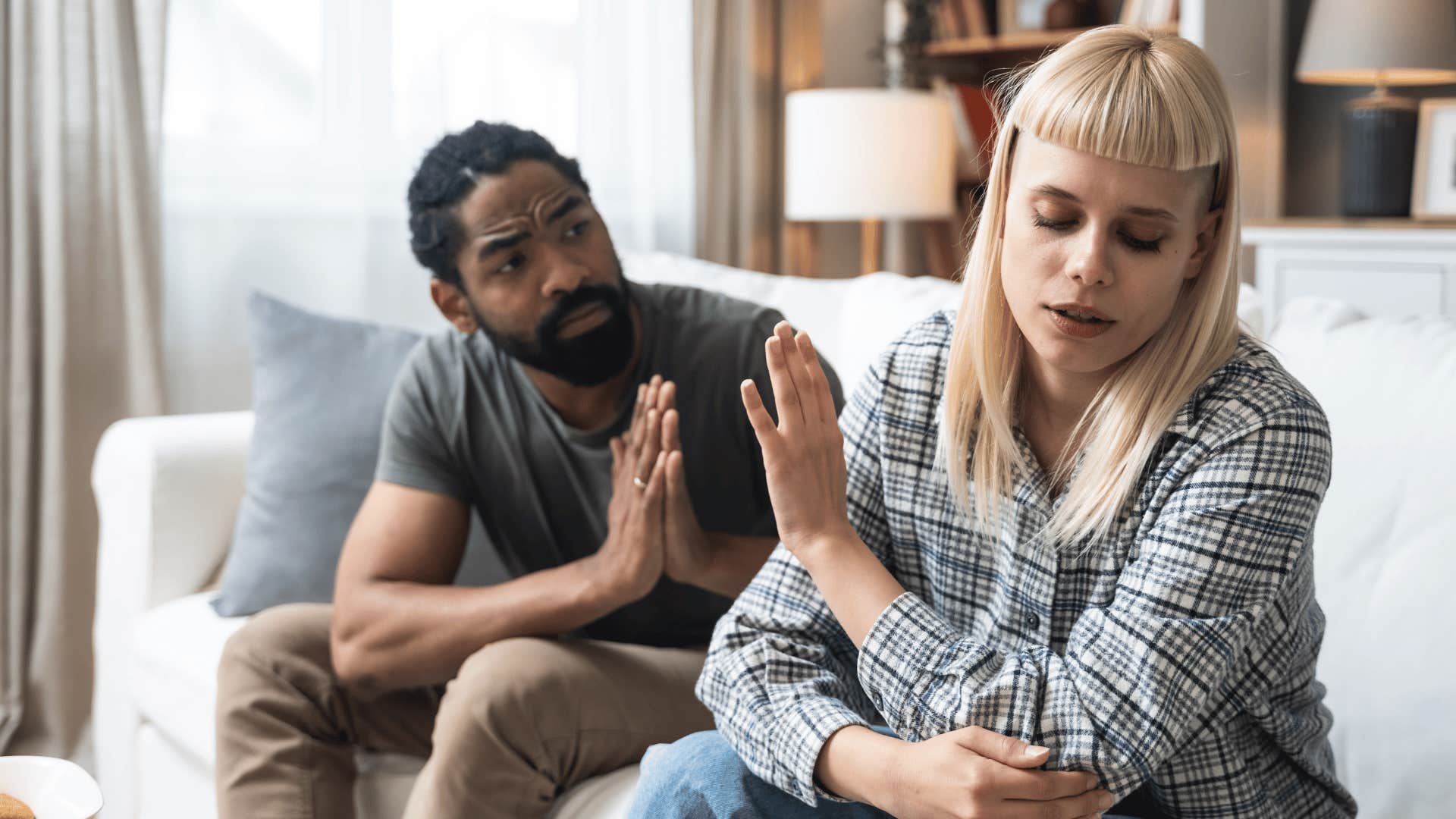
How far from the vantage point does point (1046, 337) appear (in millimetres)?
1015

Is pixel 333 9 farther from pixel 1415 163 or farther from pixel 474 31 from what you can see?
pixel 1415 163

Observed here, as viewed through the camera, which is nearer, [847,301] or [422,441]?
[422,441]

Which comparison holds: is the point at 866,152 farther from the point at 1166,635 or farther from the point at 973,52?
the point at 1166,635

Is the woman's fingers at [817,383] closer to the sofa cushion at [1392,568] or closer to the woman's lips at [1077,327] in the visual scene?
the woman's lips at [1077,327]

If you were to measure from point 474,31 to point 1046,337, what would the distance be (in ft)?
6.80

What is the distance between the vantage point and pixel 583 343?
4.98 ft

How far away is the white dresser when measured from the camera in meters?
2.43

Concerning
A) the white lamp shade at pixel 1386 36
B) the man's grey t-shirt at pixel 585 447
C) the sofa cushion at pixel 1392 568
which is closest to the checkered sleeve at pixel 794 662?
the man's grey t-shirt at pixel 585 447

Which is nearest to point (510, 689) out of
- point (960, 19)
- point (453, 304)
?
point (453, 304)

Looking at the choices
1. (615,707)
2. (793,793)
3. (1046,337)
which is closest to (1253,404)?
(1046,337)

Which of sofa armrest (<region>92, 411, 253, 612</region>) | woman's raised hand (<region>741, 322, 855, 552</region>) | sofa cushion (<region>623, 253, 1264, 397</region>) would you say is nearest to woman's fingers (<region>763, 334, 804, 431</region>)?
woman's raised hand (<region>741, 322, 855, 552</region>)

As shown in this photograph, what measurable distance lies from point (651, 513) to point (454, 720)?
0.29 meters

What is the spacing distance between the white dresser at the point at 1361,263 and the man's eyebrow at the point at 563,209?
142 cm

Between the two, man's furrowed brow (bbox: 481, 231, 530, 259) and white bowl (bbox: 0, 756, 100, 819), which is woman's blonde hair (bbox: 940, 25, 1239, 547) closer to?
man's furrowed brow (bbox: 481, 231, 530, 259)
